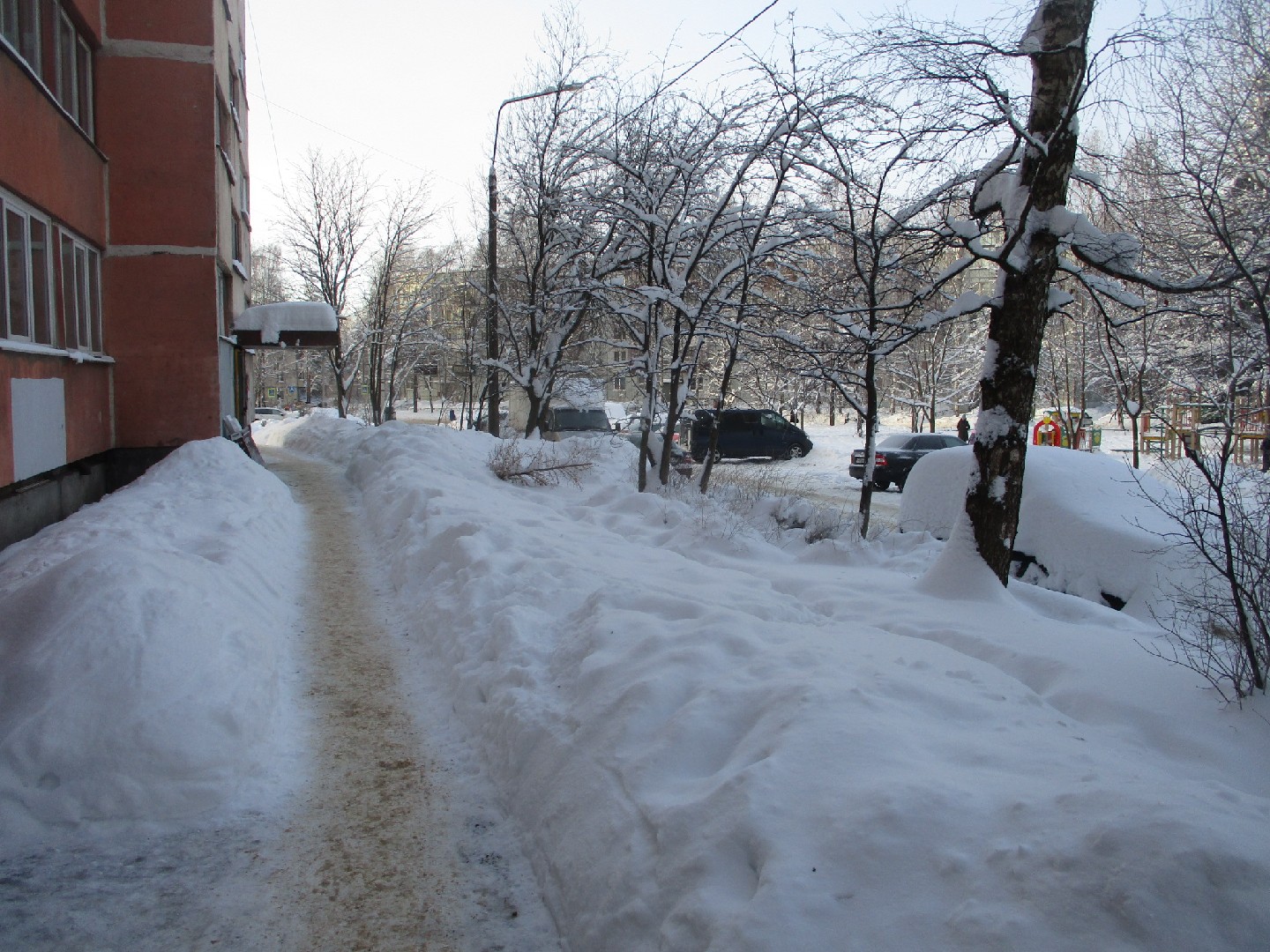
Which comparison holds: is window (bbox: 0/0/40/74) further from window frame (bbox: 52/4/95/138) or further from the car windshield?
the car windshield

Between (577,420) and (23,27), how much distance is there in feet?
52.2

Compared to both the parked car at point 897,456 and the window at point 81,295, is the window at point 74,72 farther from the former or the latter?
the parked car at point 897,456

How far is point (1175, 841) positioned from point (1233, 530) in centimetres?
282

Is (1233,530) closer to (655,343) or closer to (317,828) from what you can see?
(317,828)

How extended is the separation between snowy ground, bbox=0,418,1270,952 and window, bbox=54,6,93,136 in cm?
644

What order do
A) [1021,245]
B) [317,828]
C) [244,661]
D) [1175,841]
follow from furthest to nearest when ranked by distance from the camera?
[1021,245] < [244,661] < [317,828] < [1175,841]

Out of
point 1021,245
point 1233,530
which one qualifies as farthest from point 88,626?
point 1021,245

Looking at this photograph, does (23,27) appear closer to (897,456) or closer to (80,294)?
(80,294)

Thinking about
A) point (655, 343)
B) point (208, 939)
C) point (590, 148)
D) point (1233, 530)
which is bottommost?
point (208, 939)

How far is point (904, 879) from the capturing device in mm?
2533

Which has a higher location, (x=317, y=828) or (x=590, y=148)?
(x=590, y=148)

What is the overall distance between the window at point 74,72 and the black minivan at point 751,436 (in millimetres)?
18765

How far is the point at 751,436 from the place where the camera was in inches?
1140

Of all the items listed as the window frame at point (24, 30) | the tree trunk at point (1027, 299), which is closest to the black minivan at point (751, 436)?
the window frame at point (24, 30)
